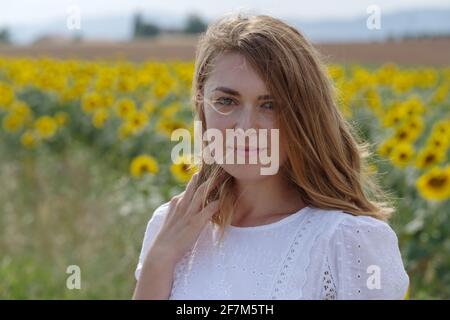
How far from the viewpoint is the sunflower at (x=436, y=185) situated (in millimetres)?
3793

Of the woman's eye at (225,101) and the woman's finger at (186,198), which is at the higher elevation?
the woman's eye at (225,101)

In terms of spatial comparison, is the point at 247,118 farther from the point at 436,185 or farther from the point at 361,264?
the point at 436,185

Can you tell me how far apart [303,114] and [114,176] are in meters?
4.47

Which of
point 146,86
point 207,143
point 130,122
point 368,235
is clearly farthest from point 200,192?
point 146,86

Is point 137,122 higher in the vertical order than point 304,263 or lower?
lower

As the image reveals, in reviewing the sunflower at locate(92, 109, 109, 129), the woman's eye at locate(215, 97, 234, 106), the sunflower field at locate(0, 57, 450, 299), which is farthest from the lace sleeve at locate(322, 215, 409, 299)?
the sunflower at locate(92, 109, 109, 129)

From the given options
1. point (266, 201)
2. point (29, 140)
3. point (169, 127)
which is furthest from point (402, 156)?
point (29, 140)

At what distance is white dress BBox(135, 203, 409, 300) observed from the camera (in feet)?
4.67

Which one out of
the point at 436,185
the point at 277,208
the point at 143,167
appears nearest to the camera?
the point at 277,208

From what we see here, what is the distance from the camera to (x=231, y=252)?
5.12 ft

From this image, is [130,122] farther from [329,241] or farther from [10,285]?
[329,241]

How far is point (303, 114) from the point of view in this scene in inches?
60.1

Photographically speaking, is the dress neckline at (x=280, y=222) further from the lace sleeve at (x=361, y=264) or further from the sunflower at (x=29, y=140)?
the sunflower at (x=29, y=140)

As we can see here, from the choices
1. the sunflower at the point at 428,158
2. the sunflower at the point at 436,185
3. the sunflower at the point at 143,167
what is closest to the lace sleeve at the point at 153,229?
the sunflower at the point at 436,185
